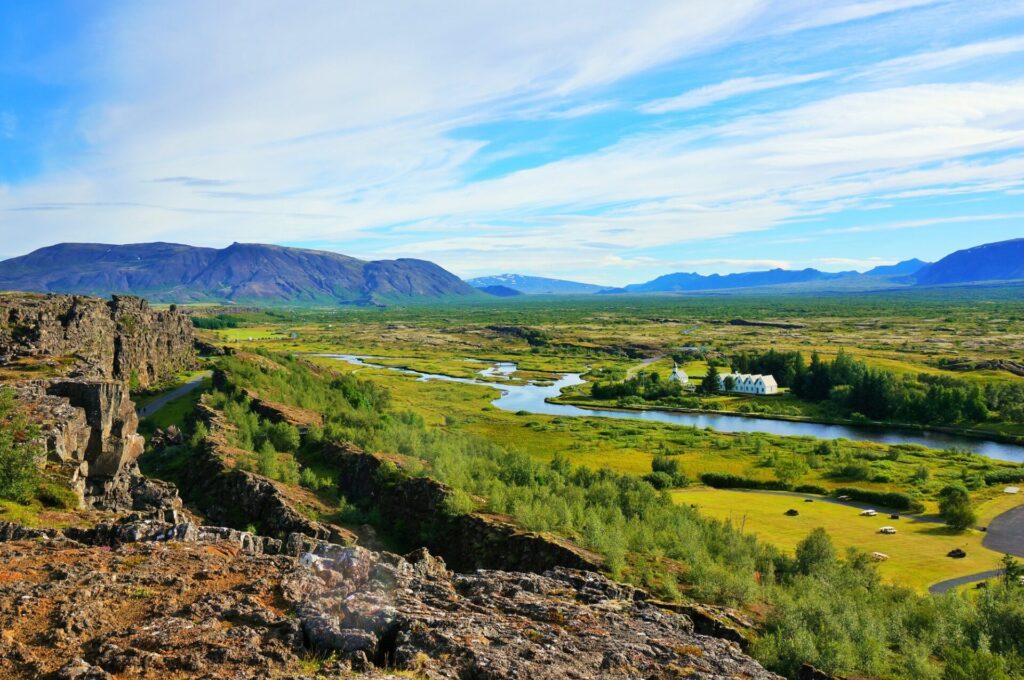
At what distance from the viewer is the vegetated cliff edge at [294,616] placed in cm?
1102

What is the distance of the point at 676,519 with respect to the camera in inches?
1517

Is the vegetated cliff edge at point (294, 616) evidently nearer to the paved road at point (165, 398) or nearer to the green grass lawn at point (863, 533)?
the green grass lawn at point (863, 533)

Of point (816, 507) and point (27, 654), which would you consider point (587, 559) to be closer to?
point (27, 654)

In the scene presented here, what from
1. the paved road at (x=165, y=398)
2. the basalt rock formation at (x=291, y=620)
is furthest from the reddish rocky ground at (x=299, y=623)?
the paved road at (x=165, y=398)

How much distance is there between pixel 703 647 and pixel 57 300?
66460mm

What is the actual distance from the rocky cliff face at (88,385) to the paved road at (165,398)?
3.32m

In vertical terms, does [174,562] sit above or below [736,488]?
above

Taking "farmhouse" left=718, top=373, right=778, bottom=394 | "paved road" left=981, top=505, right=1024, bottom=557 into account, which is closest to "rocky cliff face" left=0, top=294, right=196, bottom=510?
"paved road" left=981, top=505, right=1024, bottom=557

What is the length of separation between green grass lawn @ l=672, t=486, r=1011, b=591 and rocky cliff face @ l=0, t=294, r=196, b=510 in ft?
133

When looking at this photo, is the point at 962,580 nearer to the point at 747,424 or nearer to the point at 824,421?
the point at 747,424

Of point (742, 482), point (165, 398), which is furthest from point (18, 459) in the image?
point (742, 482)

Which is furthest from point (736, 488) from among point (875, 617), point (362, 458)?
point (362, 458)

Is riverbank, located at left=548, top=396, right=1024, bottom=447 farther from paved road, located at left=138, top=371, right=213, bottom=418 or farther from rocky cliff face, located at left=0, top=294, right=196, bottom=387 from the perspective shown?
paved road, located at left=138, top=371, right=213, bottom=418

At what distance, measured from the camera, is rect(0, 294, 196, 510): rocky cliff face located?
992 inches
